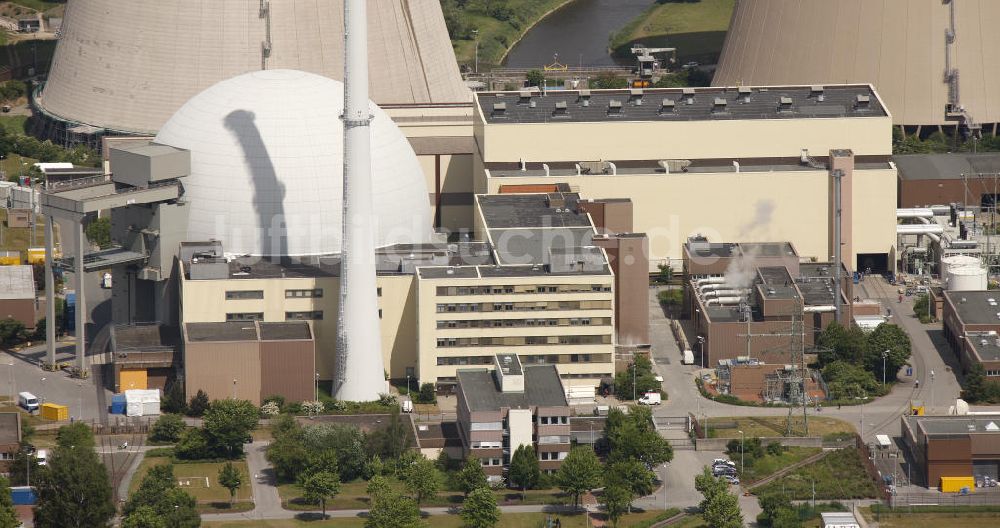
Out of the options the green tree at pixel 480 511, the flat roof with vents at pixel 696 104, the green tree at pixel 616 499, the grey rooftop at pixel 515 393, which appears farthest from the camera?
the flat roof with vents at pixel 696 104

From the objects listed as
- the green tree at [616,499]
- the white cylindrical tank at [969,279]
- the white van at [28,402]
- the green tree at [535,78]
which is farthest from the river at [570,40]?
the green tree at [616,499]

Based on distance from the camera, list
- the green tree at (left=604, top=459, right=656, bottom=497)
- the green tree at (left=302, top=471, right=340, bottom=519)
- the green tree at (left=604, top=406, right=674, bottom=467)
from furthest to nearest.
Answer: the green tree at (left=604, top=406, right=674, bottom=467), the green tree at (left=604, top=459, right=656, bottom=497), the green tree at (left=302, top=471, right=340, bottom=519)

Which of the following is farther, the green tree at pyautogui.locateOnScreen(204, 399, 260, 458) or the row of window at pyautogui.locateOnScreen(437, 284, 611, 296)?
the row of window at pyautogui.locateOnScreen(437, 284, 611, 296)

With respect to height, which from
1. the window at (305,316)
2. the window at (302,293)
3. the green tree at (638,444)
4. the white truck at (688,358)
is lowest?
the green tree at (638,444)

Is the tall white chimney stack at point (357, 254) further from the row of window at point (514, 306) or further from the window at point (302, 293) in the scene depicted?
the row of window at point (514, 306)

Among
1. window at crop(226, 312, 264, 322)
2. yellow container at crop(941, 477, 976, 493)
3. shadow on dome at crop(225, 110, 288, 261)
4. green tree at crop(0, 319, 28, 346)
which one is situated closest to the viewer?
yellow container at crop(941, 477, 976, 493)

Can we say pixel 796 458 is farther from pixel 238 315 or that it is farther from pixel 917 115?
pixel 917 115

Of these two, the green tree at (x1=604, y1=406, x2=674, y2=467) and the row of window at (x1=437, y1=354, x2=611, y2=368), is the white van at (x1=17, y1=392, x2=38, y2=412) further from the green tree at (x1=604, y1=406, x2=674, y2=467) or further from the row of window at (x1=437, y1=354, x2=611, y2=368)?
the green tree at (x1=604, y1=406, x2=674, y2=467)

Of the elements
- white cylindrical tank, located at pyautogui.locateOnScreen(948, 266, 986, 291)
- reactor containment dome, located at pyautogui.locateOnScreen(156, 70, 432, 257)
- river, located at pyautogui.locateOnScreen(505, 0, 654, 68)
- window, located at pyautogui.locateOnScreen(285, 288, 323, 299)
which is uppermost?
river, located at pyautogui.locateOnScreen(505, 0, 654, 68)

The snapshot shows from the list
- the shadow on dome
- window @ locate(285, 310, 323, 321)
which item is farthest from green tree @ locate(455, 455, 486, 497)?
the shadow on dome
